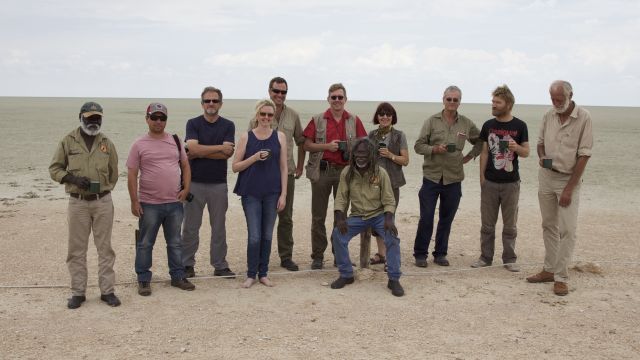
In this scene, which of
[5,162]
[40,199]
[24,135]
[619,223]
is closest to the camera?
[619,223]

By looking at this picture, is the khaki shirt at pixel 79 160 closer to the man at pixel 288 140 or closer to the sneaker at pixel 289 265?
the man at pixel 288 140

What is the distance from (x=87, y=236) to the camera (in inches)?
229

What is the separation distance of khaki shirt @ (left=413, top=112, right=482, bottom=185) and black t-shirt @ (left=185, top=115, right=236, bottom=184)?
7.40 ft

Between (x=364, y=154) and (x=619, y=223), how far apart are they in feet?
20.5

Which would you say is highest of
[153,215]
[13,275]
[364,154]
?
[364,154]

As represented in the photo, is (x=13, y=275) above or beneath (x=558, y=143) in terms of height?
beneath

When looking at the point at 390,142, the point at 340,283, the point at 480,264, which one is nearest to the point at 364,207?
the point at 340,283

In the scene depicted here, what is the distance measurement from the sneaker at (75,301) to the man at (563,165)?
15.4ft

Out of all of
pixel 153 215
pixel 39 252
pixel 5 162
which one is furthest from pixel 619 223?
pixel 5 162

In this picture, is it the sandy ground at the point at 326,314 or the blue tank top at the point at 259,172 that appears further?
the blue tank top at the point at 259,172

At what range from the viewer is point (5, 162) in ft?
58.8

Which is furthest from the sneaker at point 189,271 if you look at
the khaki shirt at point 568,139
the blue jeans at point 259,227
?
the khaki shirt at point 568,139

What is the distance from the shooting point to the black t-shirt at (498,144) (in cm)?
700

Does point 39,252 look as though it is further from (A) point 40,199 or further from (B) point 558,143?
(B) point 558,143
